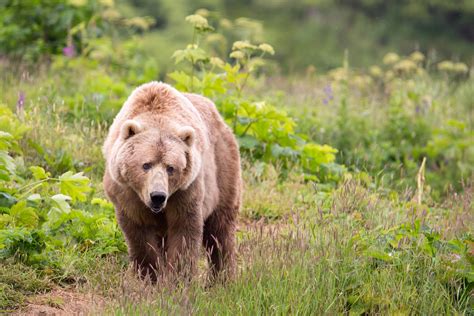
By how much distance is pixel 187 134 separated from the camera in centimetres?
522

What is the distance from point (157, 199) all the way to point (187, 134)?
518mm

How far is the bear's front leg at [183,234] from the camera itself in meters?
5.33

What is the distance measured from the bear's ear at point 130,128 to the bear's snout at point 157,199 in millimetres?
479

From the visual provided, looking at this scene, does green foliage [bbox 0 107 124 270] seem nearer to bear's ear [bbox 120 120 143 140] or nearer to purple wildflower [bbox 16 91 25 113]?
bear's ear [bbox 120 120 143 140]

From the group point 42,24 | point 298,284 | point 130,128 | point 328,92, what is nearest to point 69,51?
point 42,24

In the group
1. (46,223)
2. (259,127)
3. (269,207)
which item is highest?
(259,127)

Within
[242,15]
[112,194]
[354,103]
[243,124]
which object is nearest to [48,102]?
[243,124]

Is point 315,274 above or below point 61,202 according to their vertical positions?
below

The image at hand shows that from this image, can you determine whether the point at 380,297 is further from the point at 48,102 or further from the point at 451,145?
the point at 451,145

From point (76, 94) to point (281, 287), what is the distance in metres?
5.11

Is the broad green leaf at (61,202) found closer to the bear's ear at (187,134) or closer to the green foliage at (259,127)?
the bear's ear at (187,134)

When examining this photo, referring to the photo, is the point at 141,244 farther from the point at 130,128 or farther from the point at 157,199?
the point at 130,128

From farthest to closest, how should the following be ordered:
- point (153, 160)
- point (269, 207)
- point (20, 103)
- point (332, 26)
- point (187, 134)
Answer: point (332, 26)
point (20, 103)
point (269, 207)
point (187, 134)
point (153, 160)

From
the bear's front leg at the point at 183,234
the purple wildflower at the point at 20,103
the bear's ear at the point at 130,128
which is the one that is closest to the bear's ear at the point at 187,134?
the bear's ear at the point at 130,128
